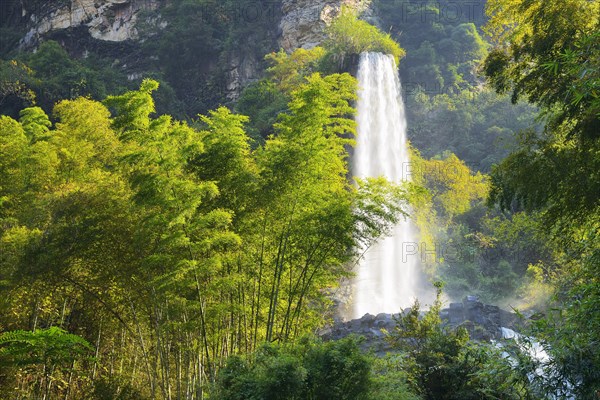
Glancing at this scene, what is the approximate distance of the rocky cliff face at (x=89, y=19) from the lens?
1241 inches

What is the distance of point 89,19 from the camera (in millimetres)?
31625

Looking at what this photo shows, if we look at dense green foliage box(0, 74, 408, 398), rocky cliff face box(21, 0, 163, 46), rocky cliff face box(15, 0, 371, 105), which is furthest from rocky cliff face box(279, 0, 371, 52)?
dense green foliage box(0, 74, 408, 398)

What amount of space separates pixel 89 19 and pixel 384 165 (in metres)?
18.6

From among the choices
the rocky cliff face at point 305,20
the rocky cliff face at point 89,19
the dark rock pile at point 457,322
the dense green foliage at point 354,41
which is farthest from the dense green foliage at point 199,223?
the rocky cliff face at point 89,19

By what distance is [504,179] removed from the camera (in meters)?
6.40

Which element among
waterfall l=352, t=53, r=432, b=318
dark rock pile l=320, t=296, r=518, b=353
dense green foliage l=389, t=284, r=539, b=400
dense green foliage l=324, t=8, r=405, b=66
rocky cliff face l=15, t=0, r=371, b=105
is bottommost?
dense green foliage l=389, t=284, r=539, b=400

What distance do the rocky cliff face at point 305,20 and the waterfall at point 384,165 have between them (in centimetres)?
713

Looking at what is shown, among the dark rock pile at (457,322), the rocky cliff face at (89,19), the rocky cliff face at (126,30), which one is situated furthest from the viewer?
the rocky cliff face at (89,19)

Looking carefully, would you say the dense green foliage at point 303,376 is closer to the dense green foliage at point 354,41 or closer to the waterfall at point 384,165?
the waterfall at point 384,165

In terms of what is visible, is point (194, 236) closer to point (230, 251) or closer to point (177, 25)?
point (230, 251)

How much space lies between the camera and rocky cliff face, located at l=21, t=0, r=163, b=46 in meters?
31.5

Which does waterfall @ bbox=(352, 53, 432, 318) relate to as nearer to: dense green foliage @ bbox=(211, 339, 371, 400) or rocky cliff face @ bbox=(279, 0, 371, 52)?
rocky cliff face @ bbox=(279, 0, 371, 52)

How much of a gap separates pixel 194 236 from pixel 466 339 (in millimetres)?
3622

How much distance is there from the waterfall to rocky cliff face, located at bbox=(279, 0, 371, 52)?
7127mm
